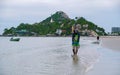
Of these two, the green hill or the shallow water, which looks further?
the green hill

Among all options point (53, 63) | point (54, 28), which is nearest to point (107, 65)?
point (53, 63)

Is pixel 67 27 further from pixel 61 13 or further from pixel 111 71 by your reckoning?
pixel 111 71

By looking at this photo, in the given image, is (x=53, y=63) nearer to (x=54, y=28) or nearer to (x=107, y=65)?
(x=107, y=65)

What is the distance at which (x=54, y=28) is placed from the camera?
160 m

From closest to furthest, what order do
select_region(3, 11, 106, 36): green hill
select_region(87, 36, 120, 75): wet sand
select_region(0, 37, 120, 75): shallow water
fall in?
select_region(87, 36, 120, 75): wet sand, select_region(0, 37, 120, 75): shallow water, select_region(3, 11, 106, 36): green hill

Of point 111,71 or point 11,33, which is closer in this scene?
point 111,71

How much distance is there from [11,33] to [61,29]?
24.1m

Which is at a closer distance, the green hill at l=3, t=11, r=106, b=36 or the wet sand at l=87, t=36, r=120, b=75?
the wet sand at l=87, t=36, r=120, b=75

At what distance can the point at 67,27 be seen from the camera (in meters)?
150

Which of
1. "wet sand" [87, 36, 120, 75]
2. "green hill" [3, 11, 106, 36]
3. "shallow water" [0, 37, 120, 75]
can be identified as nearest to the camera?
"wet sand" [87, 36, 120, 75]

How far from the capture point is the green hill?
490ft

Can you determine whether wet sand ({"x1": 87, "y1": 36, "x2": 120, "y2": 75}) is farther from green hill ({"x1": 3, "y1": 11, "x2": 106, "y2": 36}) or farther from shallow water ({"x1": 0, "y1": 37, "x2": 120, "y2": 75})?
green hill ({"x1": 3, "y1": 11, "x2": 106, "y2": 36})

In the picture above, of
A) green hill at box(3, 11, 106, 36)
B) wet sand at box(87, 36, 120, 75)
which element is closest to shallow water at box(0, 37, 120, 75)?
wet sand at box(87, 36, 120, 75)

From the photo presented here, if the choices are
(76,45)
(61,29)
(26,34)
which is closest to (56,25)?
(61,29)
